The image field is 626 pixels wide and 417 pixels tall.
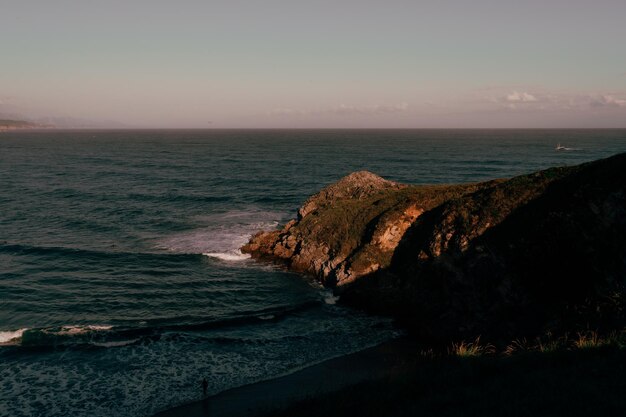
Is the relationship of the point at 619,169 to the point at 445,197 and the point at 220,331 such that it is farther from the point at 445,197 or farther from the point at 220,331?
the point at 220,331

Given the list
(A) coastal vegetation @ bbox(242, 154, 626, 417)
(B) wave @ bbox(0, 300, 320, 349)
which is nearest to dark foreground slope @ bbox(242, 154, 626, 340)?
(A) coastal vegetation @ bbox(242, 154, 626, 417)

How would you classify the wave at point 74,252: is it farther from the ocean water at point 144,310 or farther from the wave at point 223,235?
the wave at point 223,235

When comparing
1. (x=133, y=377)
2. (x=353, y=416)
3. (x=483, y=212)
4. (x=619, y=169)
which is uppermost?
(x=619, y=169)

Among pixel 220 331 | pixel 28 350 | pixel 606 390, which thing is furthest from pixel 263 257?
pixel 606 390

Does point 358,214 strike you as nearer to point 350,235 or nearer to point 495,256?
point 350,235

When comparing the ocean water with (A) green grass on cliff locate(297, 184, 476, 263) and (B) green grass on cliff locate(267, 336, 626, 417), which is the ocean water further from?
(B) green grass on cliff locate(267, 336, 626, 417)

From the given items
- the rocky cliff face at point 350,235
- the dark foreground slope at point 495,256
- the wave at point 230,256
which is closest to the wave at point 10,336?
the wave at point 230,256

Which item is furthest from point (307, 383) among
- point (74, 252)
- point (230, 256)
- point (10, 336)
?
point (74, 252)
